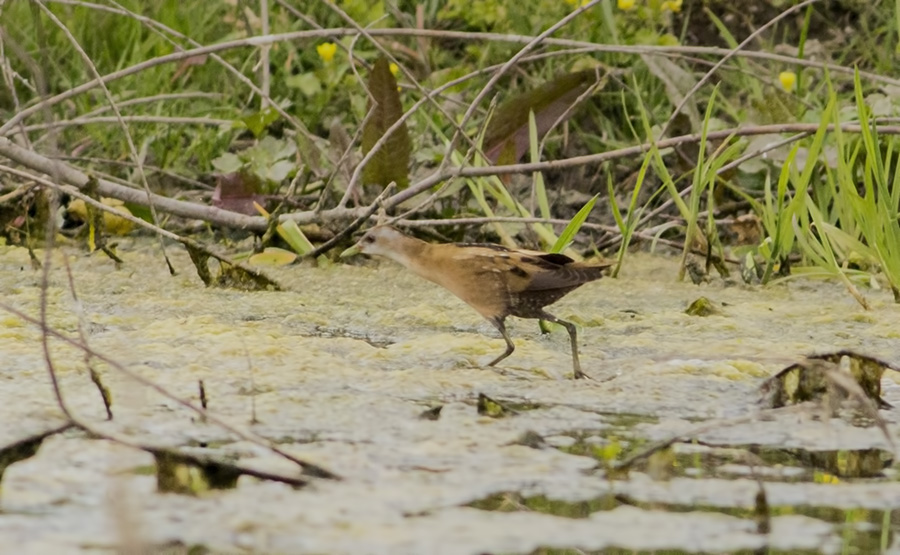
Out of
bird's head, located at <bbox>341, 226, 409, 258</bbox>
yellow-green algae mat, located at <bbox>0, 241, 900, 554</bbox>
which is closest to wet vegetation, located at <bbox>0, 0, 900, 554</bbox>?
yellow-green algae mat, located at <bbox>0, 241, 900, 554</bbox>

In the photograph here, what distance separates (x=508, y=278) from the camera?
3174 mm

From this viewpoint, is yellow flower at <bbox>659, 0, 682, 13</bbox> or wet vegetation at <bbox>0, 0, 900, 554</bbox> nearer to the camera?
wet vegetation at <bbox>0, 0, 900, 554</bbox>

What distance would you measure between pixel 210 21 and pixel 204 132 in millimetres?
1108

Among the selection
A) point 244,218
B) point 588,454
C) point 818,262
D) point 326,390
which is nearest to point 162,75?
point 244,218

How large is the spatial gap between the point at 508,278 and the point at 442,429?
2.77ft

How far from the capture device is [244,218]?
450 cm

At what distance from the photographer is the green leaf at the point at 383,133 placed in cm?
449

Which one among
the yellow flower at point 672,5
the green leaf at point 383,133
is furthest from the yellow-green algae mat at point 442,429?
the yellow flower at point 672,5

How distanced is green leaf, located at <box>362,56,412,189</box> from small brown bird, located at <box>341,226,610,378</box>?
48.1 inches

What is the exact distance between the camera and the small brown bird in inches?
124

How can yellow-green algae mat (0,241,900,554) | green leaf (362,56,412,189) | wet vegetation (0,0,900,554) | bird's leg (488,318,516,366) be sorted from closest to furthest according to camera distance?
1. yellow-green algae mat (0,241,900,554)
2. wet vegetation (0,0,900,554)
3. bird's leg (488,318,516,366)
4. green leaf (362,56,412,189)

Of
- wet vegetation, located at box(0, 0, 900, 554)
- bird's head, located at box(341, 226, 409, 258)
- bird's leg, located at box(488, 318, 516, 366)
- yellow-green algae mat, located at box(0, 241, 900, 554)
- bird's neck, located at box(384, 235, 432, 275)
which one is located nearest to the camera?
yellow-green algae mat, located at box(0, 241, 900, 554)

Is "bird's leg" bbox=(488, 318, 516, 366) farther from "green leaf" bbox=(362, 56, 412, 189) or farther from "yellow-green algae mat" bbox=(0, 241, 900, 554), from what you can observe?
"green leaf" bbox=(362, 56, 412, 189)

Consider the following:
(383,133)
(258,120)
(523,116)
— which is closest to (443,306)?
(383,133)
